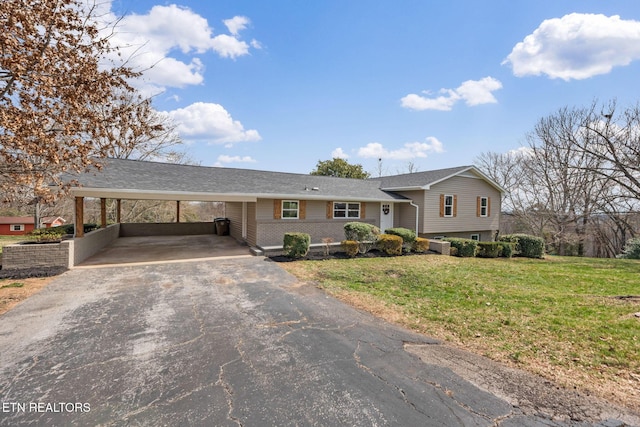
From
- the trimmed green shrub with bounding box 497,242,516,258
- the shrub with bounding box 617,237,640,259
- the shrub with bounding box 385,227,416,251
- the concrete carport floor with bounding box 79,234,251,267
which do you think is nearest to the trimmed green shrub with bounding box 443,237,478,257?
the trimmed green shrub with bounding box 497,242,516,258

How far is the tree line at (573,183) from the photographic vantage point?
16.6m

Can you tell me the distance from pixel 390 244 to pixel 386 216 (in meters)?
4.06

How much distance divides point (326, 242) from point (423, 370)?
8227 millimetres

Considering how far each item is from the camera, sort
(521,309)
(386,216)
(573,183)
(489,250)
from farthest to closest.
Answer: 1. (573,183)
2. (386,216)
3. (489,250)
4. (521,309)

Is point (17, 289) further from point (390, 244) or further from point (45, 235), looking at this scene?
point (390, 244)

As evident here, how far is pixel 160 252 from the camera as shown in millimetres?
11750

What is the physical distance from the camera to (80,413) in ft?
8.84

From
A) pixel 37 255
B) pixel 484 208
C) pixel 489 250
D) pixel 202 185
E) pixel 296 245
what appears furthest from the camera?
pixel 484 208

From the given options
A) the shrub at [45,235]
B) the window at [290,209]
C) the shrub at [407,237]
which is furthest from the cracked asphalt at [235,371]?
the shrub at [407,237]

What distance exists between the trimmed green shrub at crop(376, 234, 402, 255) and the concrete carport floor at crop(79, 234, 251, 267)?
5621 millimetres

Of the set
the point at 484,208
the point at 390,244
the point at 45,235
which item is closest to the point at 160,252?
the point at 45,235

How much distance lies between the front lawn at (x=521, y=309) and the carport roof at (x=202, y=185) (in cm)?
405

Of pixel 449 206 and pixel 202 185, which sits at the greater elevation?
pixel 202 185

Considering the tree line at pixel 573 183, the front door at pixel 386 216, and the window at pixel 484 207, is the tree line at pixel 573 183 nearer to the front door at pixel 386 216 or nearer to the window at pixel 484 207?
the window at pixel 484 207
